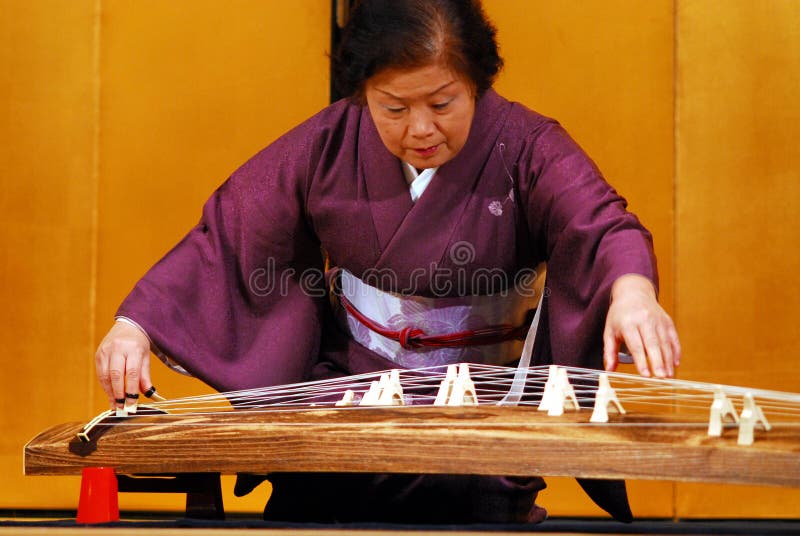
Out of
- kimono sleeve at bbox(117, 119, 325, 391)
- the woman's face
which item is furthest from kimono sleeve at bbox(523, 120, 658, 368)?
kimono sleeve at bbox(117, 119, 325, 391)

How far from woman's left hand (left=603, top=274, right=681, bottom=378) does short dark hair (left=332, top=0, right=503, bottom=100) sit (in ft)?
1.82

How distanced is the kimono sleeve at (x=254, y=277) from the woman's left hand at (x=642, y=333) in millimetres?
764

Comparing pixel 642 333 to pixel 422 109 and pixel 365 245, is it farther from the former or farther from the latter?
pixel 365 245

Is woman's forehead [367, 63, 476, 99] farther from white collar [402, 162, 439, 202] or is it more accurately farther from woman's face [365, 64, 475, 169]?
white collar [402, 162, 439, 202]

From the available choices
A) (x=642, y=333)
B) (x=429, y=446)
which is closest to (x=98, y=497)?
(x=429, y=446)

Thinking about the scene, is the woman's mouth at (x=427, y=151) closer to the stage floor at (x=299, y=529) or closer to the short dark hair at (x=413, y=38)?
the short dark hair at (x=413, y=38)

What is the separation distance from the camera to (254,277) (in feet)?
7.55

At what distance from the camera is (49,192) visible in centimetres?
337

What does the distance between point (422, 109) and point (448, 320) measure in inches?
17.6

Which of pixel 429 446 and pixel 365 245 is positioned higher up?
pixel 365 245

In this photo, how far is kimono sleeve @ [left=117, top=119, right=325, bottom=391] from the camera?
2.21m

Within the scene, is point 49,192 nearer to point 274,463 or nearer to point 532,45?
point 532,45

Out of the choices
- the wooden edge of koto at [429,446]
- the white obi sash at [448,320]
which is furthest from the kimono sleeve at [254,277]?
the wooden edge of koto at [429,446]

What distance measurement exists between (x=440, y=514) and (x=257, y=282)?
2.08ft
